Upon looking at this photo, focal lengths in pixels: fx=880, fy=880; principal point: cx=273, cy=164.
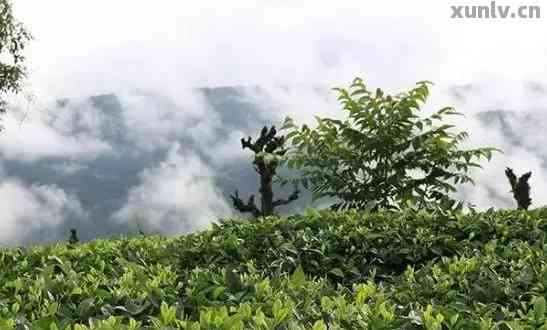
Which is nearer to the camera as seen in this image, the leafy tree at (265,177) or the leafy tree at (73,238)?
the leafy tree at (73,238)

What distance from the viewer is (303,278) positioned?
4746 millimetres

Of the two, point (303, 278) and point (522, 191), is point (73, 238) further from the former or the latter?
point (303, 278)

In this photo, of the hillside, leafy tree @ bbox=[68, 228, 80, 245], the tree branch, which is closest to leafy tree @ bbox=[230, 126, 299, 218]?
the tree branch

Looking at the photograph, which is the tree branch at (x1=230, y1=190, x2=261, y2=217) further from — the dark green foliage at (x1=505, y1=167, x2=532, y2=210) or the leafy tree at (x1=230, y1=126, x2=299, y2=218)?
the dark green foliage at (x1=505, y1=167, x2=532, y2=210)

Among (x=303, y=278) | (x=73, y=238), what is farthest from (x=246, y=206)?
(x=303, y=278)

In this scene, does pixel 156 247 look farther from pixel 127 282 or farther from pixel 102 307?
pixel 102 307

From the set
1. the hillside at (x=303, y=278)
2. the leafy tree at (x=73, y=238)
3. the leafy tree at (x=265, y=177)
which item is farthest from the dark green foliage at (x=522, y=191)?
the hillside at (x=303, y=278)

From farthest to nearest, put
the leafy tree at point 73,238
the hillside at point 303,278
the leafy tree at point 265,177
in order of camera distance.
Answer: the leafy tree at point 265,177 < the leafy tree at point 73,238 < the hillside at point 303,278

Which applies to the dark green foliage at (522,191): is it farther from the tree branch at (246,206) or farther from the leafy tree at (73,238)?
A: the leafy tree at (73,238)

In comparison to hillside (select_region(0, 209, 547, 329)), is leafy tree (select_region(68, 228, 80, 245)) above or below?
below

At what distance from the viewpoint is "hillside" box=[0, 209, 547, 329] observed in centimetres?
383

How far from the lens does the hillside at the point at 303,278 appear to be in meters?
3.83

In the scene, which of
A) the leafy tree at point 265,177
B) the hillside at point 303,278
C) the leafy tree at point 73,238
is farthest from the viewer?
the leafy tree at point 265,177

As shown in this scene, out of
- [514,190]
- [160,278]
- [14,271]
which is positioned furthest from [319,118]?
[160,278]
